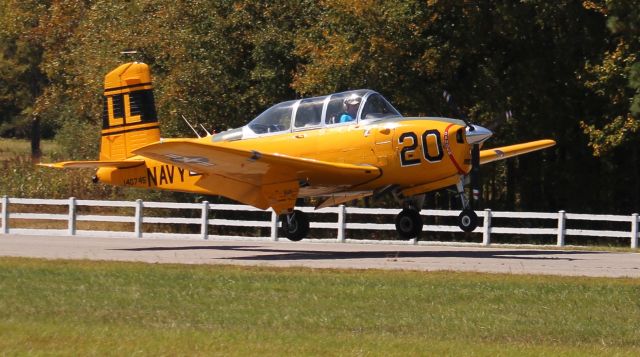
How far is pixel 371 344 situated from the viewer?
34.8ft

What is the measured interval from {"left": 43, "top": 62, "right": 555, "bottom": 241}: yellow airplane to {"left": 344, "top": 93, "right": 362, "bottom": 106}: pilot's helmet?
2 centimetres

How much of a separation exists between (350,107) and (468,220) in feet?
10.6

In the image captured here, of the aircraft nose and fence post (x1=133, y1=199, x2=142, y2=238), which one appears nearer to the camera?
the aircraft nose

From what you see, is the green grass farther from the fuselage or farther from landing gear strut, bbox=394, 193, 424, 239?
landing gear strut, bbox=394, 193, 424, 239

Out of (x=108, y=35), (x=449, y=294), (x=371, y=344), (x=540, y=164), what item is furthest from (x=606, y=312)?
(x=108, y=35)

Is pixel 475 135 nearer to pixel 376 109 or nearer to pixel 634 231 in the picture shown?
pixel 376 109

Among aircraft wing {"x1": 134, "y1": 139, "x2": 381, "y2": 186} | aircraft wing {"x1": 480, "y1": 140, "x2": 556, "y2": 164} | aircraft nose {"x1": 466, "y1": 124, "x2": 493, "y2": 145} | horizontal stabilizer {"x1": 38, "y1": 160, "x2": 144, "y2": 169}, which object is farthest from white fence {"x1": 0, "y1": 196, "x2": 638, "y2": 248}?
aircraft nose {"x1": 466, "y1": 124, "x2": 493, "y2": 145}

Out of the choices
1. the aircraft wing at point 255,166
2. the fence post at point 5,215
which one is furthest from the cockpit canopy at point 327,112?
the fence post at point 5,215

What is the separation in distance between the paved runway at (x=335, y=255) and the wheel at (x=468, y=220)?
641mm

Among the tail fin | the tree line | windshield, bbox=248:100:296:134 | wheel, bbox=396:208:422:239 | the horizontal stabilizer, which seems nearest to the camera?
Result: windshield, bbox=248:100:296:134

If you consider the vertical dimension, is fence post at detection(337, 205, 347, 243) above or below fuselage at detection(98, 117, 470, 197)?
below

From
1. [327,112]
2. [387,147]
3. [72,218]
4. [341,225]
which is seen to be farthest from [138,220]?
[387,147]

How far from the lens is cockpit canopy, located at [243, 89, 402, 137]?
68.6ft

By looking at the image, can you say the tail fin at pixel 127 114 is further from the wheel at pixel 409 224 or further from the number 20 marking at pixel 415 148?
the number 20 marking at pixel 415 148
